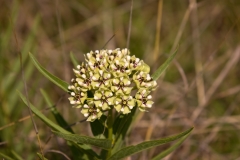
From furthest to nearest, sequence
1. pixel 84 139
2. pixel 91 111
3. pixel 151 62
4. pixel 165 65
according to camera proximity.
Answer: pixel 151 62, pixel 165 65, pixel 91 111, pixel 84 139

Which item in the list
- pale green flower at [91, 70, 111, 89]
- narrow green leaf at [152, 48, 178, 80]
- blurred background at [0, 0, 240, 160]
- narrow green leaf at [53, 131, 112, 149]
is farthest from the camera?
blurred background at [0, 0, 240, 160]

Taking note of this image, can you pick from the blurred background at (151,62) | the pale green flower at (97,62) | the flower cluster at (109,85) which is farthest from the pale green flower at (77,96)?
the blurred background at (151,62)

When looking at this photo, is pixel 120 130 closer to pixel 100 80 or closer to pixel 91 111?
pixel 91 111

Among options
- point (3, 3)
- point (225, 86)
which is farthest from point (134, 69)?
point (3, 3)

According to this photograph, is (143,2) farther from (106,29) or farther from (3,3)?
(3,3)

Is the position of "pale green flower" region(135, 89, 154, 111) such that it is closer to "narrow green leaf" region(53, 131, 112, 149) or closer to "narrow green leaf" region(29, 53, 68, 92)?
"narrow green leaf" region(53, 131, 112, 149)

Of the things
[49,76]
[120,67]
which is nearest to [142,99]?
[120,67]

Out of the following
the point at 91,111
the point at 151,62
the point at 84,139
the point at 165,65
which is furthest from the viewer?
the point at 151,62

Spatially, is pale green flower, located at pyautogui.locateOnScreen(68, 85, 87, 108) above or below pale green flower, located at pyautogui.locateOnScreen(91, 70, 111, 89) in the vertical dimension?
below

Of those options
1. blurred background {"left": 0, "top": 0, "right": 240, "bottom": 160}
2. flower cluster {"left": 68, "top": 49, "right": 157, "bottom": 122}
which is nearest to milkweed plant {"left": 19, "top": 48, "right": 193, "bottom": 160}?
flower cluster {"left": 68, "top": 49, "right": 157, "bottom": 122}
